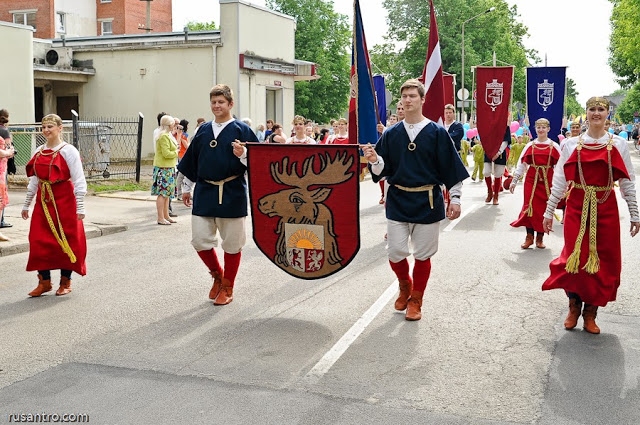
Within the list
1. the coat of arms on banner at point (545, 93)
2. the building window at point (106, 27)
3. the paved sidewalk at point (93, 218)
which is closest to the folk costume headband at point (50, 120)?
the paved sidewalk at point (93, 218)

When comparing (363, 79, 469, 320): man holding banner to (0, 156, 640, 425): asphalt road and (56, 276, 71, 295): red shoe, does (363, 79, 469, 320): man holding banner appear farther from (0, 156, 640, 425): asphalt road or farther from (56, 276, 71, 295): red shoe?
(56, 276, 71, 295): red shoe

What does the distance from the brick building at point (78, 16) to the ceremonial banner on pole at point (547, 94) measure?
34.8 meters

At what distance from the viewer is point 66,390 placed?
4910 mm

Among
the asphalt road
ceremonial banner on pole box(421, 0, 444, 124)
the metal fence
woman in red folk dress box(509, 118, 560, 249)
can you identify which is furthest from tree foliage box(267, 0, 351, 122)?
the asphalt road

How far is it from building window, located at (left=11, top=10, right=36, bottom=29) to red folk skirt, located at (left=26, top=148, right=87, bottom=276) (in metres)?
44.8

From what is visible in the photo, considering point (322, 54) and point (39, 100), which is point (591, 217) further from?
point (322, 54)

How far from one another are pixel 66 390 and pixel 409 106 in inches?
132

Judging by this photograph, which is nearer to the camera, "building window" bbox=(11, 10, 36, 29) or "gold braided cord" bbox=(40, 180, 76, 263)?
"gold braided cord" bbox=(40, 180, 76, 263)

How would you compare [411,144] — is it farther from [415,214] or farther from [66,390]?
[66,390]

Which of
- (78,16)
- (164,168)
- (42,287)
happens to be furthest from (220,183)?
(78,16)

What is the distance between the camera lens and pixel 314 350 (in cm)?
580

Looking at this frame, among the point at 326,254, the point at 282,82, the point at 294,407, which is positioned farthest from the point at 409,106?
the point at 282,82

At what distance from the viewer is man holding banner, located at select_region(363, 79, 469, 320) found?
6.61 m

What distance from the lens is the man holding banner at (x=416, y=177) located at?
6.61 meters
